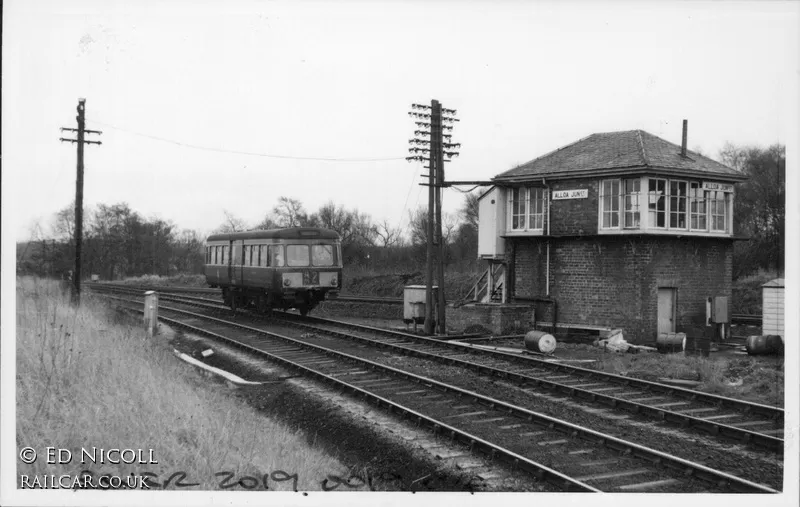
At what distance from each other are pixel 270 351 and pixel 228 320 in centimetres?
733

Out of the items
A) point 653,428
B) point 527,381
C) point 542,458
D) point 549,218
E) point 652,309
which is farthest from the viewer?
point 549,218

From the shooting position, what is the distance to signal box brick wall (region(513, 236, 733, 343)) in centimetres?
1748

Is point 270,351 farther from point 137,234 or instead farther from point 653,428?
point 137,234

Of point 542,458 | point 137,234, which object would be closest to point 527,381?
point 542,458

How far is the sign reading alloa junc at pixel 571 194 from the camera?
18.5 m

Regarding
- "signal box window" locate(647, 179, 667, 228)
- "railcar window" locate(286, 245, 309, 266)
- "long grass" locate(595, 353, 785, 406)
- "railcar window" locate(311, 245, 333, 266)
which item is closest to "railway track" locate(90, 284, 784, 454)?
"long grass" locate(595, 353, 785, 406)

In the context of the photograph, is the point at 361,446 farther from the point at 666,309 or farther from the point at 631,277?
the point at 666,309

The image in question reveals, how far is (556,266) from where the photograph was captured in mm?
19188

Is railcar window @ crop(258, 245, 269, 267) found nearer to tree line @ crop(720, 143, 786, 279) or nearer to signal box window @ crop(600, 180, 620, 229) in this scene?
signal box window @ crop(600, 180, 620, 229)

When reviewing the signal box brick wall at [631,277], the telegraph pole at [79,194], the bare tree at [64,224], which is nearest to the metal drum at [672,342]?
the signal box brick wall at [631,277]

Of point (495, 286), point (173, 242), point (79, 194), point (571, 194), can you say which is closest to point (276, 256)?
point (79, 194)

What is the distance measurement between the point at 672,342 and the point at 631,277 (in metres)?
2.61

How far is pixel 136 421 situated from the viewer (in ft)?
23.0

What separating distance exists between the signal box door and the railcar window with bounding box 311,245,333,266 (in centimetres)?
999
